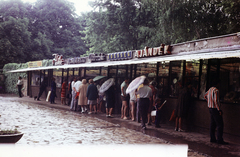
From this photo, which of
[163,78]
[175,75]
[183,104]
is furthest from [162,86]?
[183,104]

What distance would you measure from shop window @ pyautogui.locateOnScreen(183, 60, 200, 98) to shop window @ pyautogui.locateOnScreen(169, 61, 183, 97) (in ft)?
1.15

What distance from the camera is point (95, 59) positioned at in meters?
18.3

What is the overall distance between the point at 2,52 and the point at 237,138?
37.4m

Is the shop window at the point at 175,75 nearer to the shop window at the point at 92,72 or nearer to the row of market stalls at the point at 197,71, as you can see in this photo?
the row of market stalls at the point at 197,71

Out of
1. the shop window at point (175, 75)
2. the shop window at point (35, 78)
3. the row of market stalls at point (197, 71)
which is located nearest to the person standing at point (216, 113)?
the row of market stalls at point (197, 71)

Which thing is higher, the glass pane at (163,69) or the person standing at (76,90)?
the glass pane at (163,69)

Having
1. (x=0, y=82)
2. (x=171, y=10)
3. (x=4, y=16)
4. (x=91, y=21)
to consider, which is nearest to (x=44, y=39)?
(x=4, y=16)

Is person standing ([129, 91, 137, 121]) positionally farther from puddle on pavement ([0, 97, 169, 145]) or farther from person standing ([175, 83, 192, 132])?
person standing ([175, 83, 192, 132])

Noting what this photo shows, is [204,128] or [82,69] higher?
[82,69]

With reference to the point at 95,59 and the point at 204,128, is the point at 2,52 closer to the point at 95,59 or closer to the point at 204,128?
the point at 95,59

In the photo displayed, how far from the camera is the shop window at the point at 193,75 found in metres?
11.3

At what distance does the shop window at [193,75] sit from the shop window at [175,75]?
1.15 ft

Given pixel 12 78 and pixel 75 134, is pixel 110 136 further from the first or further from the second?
pixel 12 78

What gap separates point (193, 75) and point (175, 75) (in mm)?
1049
